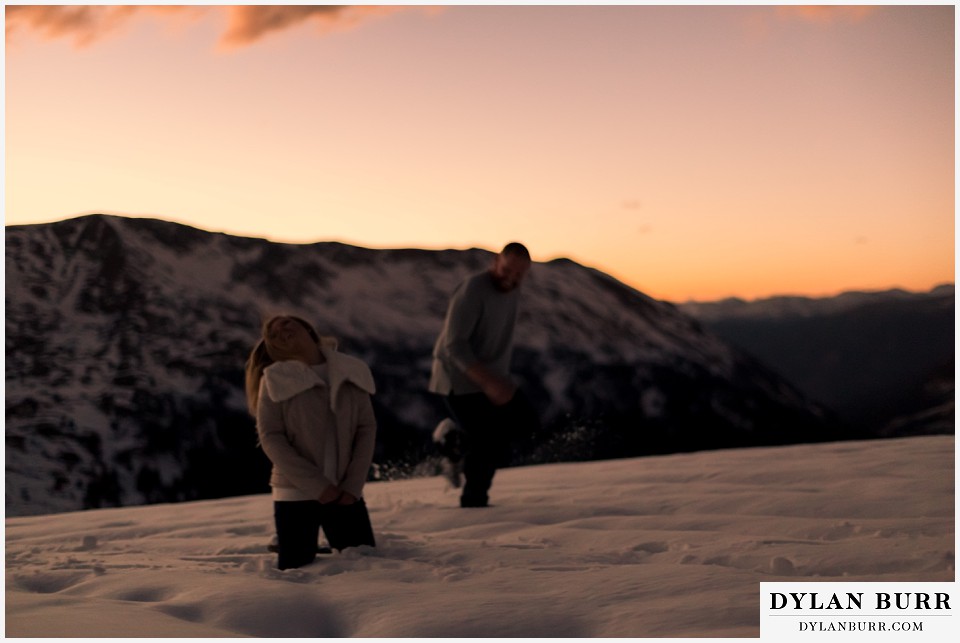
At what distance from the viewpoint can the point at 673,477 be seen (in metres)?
5.39

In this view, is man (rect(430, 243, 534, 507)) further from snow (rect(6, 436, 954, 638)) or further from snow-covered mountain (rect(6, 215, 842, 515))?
snow-covered mountain (rect(6, 215, 842, 515))

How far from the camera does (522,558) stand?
3572 mm

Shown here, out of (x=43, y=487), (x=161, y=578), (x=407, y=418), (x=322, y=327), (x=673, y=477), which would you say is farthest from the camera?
(x=322, y=327)

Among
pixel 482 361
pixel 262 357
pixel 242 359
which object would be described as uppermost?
pixel 242 359

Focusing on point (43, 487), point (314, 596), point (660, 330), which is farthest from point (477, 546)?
point (660, 330)

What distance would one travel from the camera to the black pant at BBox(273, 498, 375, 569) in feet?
11.5

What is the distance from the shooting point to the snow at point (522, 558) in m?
2.75

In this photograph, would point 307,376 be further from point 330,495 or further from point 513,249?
point 513,249

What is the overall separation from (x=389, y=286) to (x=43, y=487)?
456 cm

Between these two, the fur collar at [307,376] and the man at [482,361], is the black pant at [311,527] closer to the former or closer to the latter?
the fur collar at [307,376]

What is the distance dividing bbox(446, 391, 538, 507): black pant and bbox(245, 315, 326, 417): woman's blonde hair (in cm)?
106

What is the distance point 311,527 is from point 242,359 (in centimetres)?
666

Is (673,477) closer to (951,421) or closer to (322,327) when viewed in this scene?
(951,421)

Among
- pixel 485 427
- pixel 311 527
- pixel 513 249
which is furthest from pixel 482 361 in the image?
pixel 311 527
